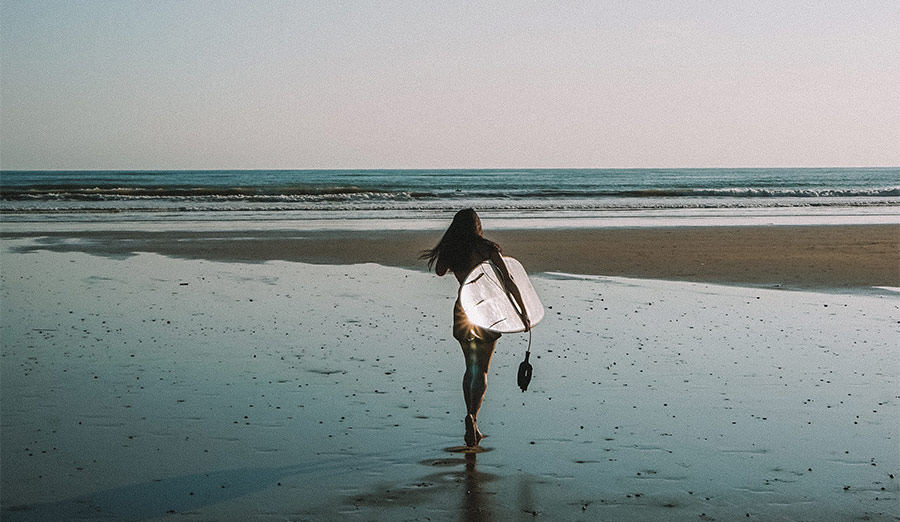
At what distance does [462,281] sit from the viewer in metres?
6.30

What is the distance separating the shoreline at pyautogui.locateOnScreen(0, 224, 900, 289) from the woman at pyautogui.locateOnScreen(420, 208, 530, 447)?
868 cm

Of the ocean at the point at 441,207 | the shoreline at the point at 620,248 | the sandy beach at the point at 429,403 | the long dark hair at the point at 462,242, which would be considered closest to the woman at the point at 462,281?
the long dark hair at the point at 462,242

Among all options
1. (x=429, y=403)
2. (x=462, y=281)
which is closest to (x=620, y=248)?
(x=429, y=403)

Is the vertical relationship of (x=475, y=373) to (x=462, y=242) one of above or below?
below

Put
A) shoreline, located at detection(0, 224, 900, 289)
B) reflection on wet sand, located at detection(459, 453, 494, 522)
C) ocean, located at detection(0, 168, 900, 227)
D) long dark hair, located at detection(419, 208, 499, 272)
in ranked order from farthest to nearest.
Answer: ocean, located at detection(0, 168, 900, 227) < shoreline, located at detection(0, 224, 900, 289) < long dark hair, located at detection(419, 208, 499, 272) < reflection on wet sand, located at detection(459, 453, 494, 522)

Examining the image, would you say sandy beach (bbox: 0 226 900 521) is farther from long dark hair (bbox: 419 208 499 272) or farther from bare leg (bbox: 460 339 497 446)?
long dark hair (bbox: 419 208 499 272)

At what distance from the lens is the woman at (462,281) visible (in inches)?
239

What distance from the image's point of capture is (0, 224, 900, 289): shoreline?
588 inches

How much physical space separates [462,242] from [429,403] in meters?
1.46

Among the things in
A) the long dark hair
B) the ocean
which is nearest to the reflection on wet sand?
the long dark hair

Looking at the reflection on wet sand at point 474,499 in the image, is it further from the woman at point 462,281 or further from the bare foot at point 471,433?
the woman at point 462,281

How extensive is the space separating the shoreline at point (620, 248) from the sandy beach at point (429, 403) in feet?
3.44

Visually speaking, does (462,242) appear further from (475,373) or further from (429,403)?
(429,403)

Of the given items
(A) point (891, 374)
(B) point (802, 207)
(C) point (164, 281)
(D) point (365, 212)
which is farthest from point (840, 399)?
(B) point (802, 207)
